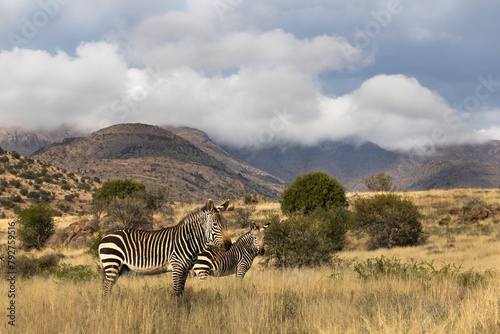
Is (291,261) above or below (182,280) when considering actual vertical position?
below

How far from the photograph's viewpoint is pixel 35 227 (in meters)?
33.6

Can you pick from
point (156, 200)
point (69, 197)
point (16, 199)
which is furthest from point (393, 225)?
point (69, 197)

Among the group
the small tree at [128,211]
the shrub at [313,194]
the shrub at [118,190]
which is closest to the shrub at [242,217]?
the shrub at [313,194]

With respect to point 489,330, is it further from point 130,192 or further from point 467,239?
point 130,192

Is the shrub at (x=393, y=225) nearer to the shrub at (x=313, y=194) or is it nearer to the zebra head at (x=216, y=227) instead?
the shrub at (x=313, y=194)

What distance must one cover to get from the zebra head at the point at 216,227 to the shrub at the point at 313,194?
29.7m

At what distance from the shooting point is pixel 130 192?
50.6 meters

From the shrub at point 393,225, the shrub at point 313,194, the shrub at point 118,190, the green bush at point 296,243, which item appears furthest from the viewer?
the shrub at point 118,190

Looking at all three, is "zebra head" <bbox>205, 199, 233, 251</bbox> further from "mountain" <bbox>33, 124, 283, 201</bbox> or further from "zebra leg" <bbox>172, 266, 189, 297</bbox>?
"mountain" <bbox>33, 124, 283, 201</bbox>

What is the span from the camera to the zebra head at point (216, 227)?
288 inches

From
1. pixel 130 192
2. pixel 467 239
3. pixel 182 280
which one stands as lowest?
pixel 467 239

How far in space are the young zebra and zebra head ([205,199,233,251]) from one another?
10.2 ft

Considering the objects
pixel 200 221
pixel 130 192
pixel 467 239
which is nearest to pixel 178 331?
pixel 200 221

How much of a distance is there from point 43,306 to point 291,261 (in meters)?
11.4
